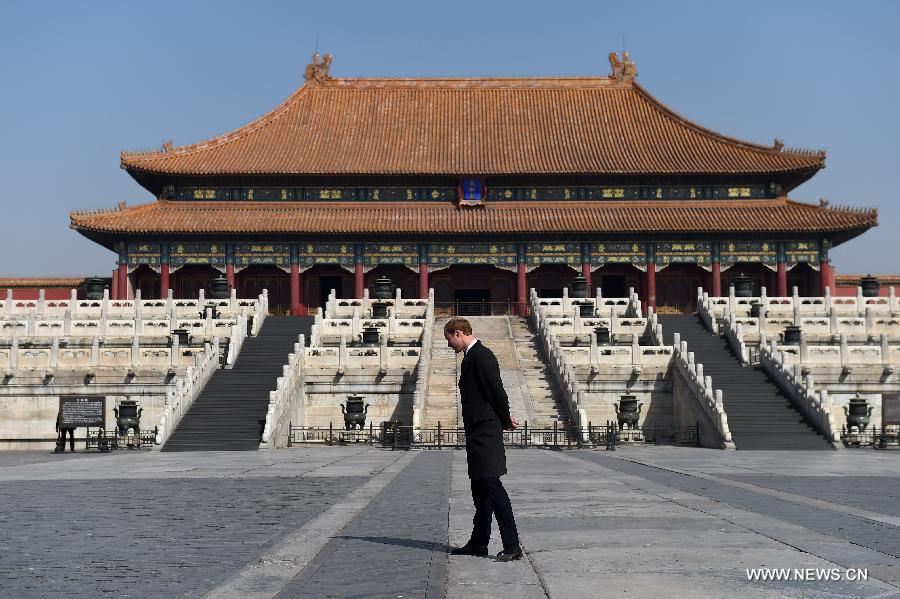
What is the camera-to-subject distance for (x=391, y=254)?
176 feet

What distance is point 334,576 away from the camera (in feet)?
21.7

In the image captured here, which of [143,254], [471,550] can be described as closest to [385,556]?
[471,550]

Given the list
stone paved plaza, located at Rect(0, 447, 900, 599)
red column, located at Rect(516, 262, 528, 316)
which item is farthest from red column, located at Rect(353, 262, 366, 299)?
stone paved plaza, located at Rect(0, 447, 900, 599)

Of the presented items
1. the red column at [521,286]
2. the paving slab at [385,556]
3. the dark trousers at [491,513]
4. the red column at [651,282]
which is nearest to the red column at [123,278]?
the red column at [521,286]

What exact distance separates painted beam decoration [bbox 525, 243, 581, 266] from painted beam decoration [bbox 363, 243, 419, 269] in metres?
6.17

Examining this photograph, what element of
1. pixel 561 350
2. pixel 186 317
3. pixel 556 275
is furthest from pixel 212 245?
pixel 561 350

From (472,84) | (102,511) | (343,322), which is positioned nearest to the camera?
(102,511)

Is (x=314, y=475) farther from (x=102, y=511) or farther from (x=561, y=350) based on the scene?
(x=561, y=350)

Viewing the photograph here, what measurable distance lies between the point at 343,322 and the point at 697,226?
24708 mm

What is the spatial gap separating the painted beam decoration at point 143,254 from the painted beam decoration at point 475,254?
14841 millimetres

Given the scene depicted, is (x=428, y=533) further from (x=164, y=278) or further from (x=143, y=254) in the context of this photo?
(x=143, y=254)

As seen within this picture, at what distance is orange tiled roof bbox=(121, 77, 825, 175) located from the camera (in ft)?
183

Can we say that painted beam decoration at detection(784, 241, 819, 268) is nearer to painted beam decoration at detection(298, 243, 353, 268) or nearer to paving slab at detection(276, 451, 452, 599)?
painted beam decoration at detection(298, 243, 353, 268)

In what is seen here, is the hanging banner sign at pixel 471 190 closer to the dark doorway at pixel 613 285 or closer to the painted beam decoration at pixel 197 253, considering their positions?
the dark doorway at pixel 613 285
